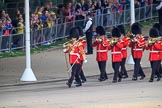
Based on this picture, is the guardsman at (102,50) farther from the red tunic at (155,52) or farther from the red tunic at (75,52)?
the red tunic at (75,52)

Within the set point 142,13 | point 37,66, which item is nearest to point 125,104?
point 37,66

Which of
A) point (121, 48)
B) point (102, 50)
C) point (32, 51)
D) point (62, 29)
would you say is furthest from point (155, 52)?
point (62, 29)

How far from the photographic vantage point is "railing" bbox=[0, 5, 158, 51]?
31.7 m

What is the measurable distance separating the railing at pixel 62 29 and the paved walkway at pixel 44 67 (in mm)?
1015

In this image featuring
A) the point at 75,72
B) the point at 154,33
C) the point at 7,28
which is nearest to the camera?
the point at 75,72

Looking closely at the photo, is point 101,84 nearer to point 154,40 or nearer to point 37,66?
point 154,40

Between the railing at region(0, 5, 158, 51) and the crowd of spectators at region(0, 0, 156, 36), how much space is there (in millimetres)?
245

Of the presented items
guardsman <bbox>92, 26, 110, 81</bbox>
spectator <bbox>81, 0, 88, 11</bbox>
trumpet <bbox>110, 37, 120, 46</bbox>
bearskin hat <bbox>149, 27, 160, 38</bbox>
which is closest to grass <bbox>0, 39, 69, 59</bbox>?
spectator <bbox>81, 0, 88, 11</bbox>

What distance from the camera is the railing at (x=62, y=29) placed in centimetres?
3167

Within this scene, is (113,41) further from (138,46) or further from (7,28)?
(7,28)

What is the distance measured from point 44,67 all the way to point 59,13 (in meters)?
9.23

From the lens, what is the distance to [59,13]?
37.2 metres

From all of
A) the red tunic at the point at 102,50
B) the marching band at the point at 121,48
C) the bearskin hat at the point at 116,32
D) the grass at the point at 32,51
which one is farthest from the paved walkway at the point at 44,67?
the bearskin hat at the point at 116,32

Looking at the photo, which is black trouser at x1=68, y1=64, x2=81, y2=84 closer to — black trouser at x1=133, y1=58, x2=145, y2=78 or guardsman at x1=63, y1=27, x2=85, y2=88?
guardsman at x1=63, y1=27, x2=85, y2=88
